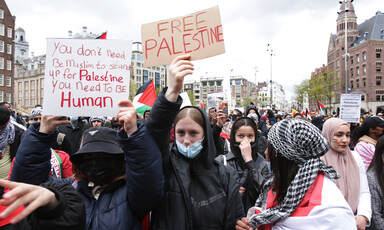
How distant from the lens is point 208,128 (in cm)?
210

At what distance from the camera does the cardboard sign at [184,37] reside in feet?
6.48

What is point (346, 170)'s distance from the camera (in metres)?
2.87

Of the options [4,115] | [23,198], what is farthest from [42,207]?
[4,115]

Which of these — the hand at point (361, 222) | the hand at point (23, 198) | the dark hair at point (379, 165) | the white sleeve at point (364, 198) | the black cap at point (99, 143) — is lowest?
the hand at point (361, 222)

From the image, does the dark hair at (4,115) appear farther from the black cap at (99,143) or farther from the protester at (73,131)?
the protester at (73,131)

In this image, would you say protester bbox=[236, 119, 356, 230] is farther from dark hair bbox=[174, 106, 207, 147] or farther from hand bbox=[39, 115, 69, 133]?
hand bbox=[39, 115, 69, 133]

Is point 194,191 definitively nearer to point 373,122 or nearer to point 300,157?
point 300,157

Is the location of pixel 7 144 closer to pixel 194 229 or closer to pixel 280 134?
pixel 194 229

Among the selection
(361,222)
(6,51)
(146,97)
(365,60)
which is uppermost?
(365,60)

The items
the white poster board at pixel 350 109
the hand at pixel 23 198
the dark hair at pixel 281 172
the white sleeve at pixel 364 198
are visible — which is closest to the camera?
the hand at pixel 23 198

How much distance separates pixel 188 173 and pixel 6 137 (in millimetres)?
2656

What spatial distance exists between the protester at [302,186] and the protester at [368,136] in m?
2.46

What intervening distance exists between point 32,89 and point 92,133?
80839mm

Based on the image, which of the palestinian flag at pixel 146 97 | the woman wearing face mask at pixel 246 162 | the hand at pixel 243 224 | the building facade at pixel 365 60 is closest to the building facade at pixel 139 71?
the building facade at pixel 365 60
